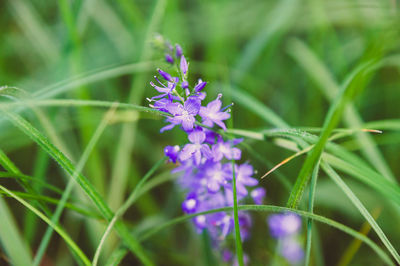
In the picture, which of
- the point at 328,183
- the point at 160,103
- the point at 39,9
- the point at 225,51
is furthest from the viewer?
the point at 39,9

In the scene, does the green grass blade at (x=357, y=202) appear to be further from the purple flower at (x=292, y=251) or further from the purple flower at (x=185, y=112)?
the purple flower at (x=292, y=251)

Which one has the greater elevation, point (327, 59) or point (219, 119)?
point (327, 59)

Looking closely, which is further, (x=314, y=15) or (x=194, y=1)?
(x=194, y=1)

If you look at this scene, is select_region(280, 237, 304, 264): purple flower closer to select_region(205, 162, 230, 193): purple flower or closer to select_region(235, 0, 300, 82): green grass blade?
select_region(205, 162, 230, 193): purple flower

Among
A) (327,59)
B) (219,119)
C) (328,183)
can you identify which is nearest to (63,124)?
(219,119)

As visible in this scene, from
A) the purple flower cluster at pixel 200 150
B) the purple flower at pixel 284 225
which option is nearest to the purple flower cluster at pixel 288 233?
the purple flower at pixel 284 225

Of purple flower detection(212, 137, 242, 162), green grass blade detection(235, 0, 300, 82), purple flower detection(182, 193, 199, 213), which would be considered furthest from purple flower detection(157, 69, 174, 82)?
green grass blade detection(235, 0, 300, 82)

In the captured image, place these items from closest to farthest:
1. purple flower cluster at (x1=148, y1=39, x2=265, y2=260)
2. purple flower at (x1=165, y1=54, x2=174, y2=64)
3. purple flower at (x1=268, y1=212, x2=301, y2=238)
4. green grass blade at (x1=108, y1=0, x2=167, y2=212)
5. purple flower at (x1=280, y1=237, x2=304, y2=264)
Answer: purple flower cluster at (x1=148, y1=39, x2=265, y2=260) < purple flower at (x1=165, y1=54, x2=174, y2=64) < purple flower at (x1=268, y1=212, x2=301, y2=238) < purple flower at (x1=280, y1=237, x2=304, y2=264) < green grass blade at (x1=108, y1=0, x2=167, y2=212)

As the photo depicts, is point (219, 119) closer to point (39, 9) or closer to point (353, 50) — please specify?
point (353, 50)
